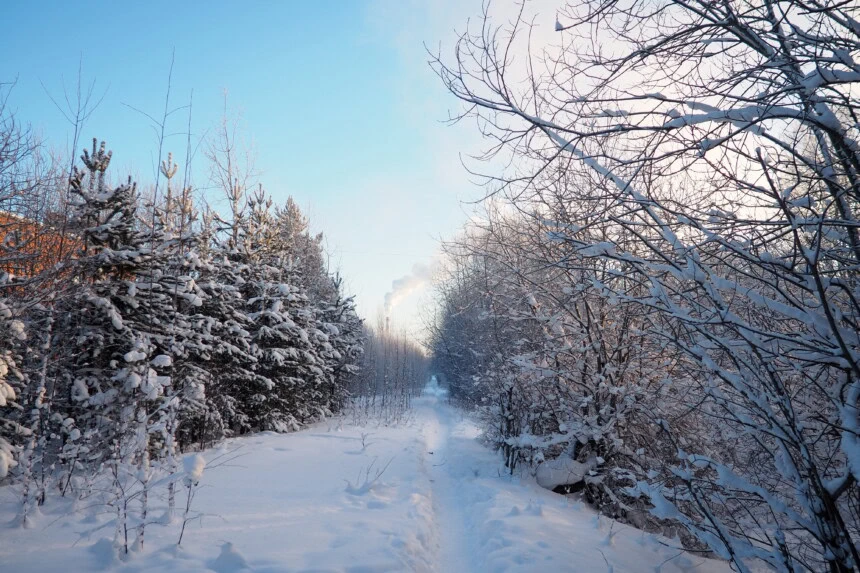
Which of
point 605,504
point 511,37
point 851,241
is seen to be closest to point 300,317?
point 605,504

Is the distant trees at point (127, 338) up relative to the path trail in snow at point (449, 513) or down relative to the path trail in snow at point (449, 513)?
up

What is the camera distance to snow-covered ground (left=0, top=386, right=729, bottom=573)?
3.71 metres

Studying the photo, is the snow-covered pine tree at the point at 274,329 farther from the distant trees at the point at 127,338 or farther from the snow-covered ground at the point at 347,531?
the snow-covered ground at the point at 347,531

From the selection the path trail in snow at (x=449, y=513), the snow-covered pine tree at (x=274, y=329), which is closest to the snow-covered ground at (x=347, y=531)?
the path trail in snow at (x=449, y=513)

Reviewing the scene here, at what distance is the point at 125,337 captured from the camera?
7594 millimetres

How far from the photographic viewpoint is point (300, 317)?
49.9ft

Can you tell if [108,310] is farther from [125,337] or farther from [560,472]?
[560,472]

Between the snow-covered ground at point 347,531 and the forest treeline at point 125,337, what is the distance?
452 mm

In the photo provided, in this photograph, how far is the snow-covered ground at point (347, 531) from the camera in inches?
146

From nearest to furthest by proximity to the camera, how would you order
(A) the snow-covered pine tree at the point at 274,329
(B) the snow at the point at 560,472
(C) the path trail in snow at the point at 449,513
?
(C) the path trail in snow at the point at 449,513
(B) the snow at the point at 560,472
(A) the snow-covered pine tree at the point at 274,329

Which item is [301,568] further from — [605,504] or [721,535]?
[605,504]

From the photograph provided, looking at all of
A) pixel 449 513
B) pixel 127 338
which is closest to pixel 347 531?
pixel 449 513

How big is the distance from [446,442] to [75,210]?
40.9 feet

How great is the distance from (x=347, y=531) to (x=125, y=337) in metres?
5.81
